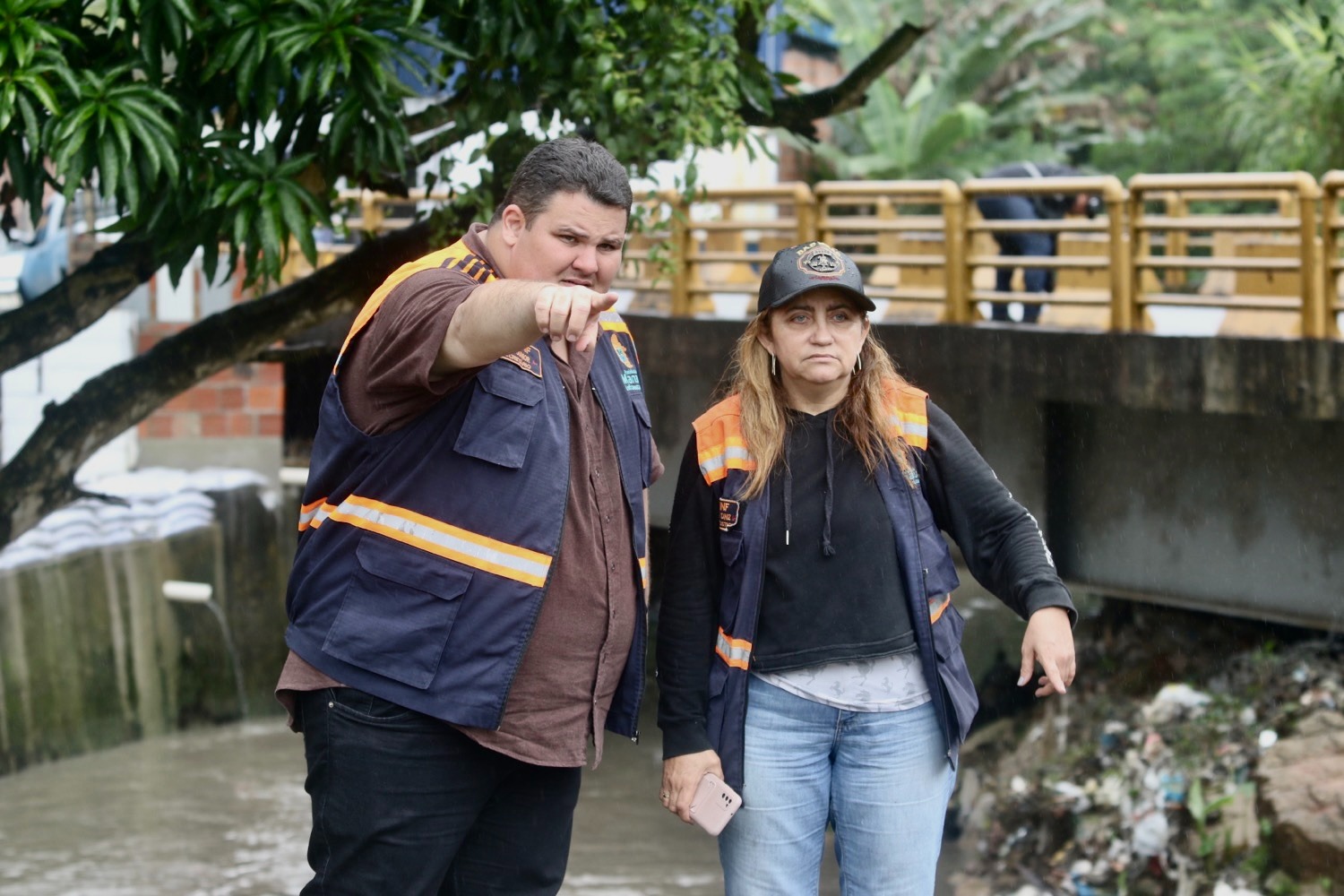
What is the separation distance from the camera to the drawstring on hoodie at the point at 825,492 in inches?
114

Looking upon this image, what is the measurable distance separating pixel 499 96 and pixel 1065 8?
19.2 meters

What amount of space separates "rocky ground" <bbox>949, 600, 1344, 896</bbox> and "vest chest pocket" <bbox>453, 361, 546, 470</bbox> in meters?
5.78

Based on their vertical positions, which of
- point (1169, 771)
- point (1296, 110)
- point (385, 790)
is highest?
point (1296, 110)

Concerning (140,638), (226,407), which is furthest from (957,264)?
(226,407)

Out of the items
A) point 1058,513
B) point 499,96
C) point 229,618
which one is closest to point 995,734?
point 1058,513

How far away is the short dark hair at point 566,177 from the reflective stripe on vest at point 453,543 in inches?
21.7

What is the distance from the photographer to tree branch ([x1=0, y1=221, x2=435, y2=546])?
5637 mm

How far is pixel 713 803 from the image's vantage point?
286 cm

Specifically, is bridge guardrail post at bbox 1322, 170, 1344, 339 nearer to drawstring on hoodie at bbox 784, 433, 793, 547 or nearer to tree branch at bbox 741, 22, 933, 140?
tree branch at bbox 741, 22, 933, 140

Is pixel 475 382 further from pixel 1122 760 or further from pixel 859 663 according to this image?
pixel 1122 760

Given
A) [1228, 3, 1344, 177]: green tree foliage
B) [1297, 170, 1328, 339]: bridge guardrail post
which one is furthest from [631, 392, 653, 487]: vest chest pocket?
[1228, 3, 1344, 177]: green tree foliage

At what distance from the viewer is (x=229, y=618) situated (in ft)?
41.1

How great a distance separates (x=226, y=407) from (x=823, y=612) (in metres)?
12.9

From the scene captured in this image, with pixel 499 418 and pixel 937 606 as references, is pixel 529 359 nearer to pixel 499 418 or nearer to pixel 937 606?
pixel 499 418
